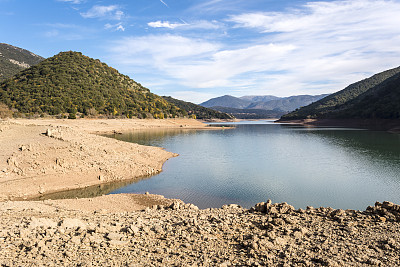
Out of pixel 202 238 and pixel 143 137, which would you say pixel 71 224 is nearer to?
pixel 202 238

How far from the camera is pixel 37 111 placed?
72.6 metres

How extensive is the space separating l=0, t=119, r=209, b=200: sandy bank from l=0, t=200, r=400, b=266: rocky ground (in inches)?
360

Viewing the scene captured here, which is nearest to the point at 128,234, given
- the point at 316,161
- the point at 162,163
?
the point at 162,163

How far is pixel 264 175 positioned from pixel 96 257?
1997 centimetres

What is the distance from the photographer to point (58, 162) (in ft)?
68.0

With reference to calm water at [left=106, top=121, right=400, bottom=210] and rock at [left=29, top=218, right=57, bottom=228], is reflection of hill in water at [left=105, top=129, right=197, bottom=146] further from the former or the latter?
rock at [left=29, top=218, right=57, bottom=228]

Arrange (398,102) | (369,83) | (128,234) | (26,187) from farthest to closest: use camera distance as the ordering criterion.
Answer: (369,83), (398,102), (26,187), (128,234)

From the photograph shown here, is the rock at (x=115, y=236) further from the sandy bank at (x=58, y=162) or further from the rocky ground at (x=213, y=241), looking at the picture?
the sandy bank at (x=58, y=162)

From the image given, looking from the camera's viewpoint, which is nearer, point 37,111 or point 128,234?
point 128,234

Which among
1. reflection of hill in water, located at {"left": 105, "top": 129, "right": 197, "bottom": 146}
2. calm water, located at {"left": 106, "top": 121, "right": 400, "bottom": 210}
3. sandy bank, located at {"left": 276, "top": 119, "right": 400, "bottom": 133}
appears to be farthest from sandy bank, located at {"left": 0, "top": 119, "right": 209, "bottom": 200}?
sandy bank, located at {"left": 276, "top": 119, "right": 400, "bottom": 133}

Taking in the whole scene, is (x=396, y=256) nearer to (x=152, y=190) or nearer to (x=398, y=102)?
(x=152, y=190)

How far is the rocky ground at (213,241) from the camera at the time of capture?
6.59 m

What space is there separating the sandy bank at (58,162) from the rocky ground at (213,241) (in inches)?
360

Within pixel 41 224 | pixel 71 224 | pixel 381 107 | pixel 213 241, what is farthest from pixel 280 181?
pixel 381 107
